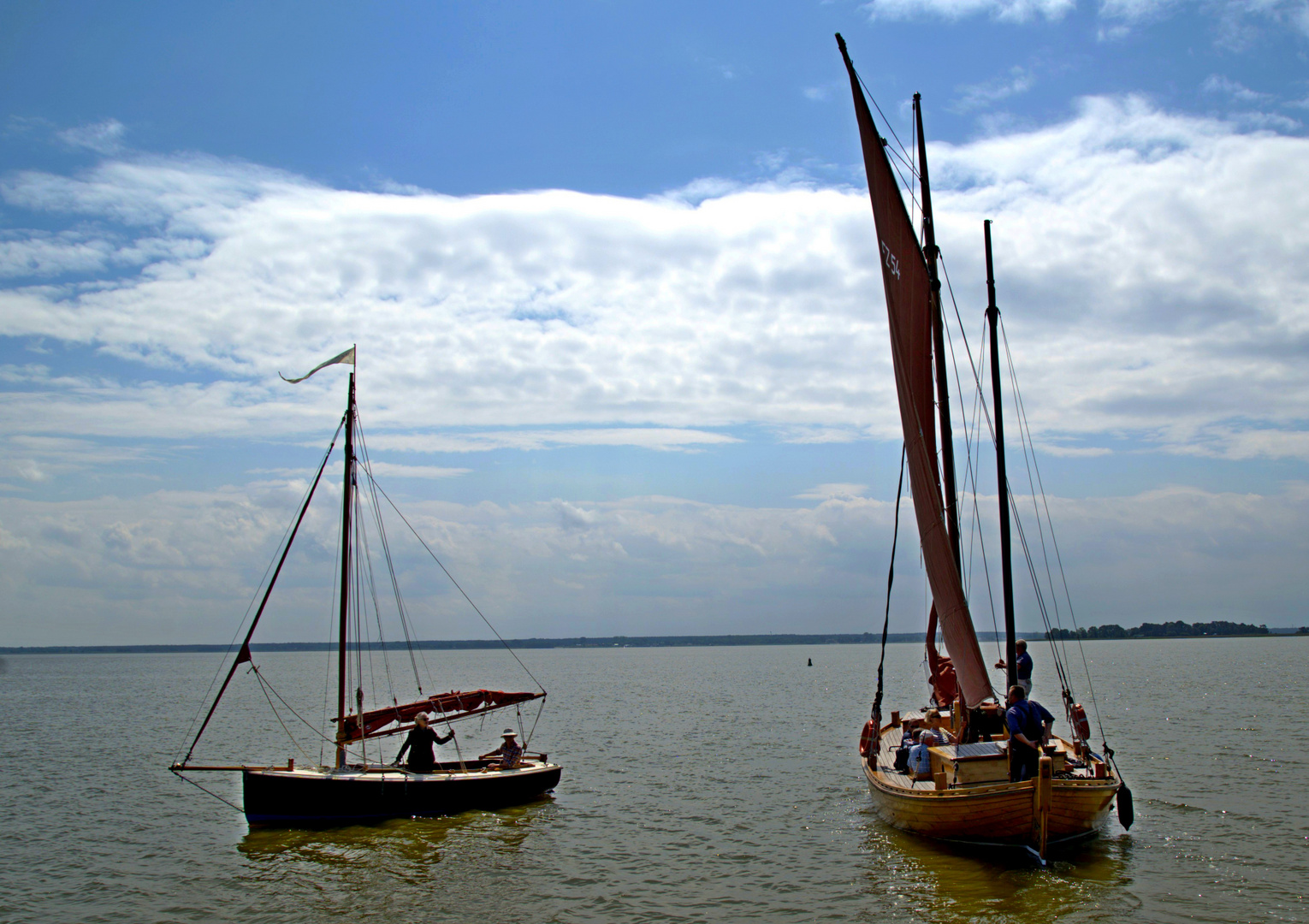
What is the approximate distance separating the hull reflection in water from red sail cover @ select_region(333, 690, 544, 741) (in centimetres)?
139

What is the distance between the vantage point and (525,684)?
95.3 m

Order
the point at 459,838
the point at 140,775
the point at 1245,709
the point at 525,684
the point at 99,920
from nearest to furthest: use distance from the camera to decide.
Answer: the point at 99,920, the point at 459,838, the point at 140,775, the point at 1245,709, the point at 525,684

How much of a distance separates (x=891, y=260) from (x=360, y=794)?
57.0 feet

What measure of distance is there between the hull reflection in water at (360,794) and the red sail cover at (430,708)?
139cm

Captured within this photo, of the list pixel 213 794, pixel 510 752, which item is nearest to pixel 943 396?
pixel 510 752

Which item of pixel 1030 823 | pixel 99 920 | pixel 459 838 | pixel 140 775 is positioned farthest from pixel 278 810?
pixel 1030 823

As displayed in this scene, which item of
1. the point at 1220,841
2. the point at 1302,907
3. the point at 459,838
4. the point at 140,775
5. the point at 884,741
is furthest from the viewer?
the point at 140,775

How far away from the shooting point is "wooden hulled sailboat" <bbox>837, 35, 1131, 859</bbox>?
16766 millimetres

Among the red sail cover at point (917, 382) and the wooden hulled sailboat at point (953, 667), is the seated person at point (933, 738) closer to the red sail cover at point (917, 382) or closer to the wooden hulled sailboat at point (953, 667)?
the wooden hulled sailboat at point (953, 667)

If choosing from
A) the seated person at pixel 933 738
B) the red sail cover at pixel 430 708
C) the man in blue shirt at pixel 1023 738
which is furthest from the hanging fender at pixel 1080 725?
the red sail cover at pixel 430 708

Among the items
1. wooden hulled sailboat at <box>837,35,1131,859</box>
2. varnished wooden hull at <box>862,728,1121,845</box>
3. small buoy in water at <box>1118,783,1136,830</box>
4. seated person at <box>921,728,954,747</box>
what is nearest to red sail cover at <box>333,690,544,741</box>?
wooden hulled sailboat at <box>837,35,1131,859</box>

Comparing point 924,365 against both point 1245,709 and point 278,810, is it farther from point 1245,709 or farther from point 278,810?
point 1245,709

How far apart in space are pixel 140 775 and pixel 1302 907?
110 ft

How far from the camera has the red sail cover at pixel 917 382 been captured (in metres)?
18.2
